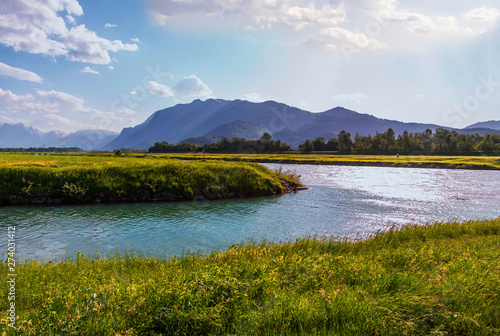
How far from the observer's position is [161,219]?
22.4 m

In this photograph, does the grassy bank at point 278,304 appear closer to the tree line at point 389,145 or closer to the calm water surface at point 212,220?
the calm water surface at point 212,220

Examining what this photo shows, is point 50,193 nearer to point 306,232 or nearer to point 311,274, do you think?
point 306,232

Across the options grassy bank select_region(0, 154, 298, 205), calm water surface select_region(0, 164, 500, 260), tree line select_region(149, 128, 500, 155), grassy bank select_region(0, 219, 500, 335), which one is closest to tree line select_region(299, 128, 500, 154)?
tree line select_region(149, 128, 500, 155)

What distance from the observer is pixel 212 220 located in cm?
2236

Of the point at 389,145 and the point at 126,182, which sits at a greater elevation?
the point at 389,145

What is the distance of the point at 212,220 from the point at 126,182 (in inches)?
523

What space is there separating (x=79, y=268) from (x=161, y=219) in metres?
13.3

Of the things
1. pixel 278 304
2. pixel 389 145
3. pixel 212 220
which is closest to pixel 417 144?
pixel 389 145

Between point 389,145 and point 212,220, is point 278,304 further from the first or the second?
point 389,145

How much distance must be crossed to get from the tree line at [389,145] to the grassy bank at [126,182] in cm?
13849

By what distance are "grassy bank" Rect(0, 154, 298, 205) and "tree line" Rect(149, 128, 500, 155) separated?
13849cm

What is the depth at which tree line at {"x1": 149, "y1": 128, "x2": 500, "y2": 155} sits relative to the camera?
143125mm

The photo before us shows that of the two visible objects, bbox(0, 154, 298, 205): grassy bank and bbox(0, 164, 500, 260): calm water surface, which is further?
bbox(0, 154, 298, 205): grassy bank

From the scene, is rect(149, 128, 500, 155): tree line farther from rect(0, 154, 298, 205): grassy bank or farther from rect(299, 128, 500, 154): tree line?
rect(0, 154, 298, 205): grassy bank
